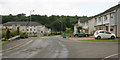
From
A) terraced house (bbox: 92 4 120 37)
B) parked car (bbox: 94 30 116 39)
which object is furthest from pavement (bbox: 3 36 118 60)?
terraced house (bbox: 92 4 120 37)

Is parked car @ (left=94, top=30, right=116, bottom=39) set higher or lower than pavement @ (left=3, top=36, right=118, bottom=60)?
higher

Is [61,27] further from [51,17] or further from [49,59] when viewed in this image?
[49,59]

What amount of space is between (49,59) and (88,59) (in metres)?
2.39

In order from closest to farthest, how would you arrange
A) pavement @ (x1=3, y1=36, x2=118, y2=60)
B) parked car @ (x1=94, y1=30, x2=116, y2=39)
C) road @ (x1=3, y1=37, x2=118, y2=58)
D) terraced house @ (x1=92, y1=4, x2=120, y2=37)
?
pavement @ (x1=3, y1=36, x2=118, y2=60) < road @ (x1=3, y1=37, x2=118, y2=58) < parked car @ (x1=94, y1=30, x2=116, y2=39) < terraced house @ (x1=92, y1=4, x2=120, y2=37)

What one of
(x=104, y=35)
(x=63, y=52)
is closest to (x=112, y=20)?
(x=104, y=35)

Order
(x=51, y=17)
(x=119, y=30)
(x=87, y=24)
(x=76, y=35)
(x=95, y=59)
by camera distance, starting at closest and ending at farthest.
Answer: (x=95, y=59), (x=119, y=30), (x=76, y=35), (x=87, y=24), (x=51, y=17)

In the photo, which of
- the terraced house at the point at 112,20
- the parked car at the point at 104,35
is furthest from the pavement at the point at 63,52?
the terraced house at the point at 112,20

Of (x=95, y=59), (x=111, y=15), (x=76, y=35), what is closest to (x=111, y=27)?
(x=111, y=15)

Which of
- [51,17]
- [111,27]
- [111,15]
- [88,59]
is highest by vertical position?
[51,17]

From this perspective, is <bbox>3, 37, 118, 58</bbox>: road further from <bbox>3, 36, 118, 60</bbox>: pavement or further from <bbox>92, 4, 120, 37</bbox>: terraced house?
<bbox>92, 4, 120, 37</bbox>: terraced house

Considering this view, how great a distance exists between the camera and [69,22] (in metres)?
120

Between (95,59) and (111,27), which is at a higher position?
(111,27)

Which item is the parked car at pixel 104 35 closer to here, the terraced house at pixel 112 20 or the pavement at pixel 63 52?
the terraced house at pixel 112 20

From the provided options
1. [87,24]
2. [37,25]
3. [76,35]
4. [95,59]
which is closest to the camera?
[95,59]
